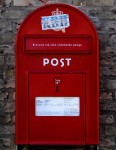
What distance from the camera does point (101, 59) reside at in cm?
406

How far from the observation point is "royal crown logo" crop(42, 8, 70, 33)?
3539mm

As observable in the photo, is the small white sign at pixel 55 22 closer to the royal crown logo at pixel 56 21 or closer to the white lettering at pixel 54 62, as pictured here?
the royal crown logo at pixel 56 21

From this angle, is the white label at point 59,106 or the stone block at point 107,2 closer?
the white label at point 59,106

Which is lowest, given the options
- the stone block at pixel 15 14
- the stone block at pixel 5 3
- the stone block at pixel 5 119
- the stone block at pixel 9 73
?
the stone block at pixel 5 119

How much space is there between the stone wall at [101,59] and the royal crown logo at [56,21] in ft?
1.72

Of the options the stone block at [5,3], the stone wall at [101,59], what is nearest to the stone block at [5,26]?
the stone wall at [101,59]

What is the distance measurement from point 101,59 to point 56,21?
741 millimetres

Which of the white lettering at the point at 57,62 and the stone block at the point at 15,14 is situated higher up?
the stone block at the point at 15,14

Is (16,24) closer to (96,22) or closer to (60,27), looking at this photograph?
(60,27)

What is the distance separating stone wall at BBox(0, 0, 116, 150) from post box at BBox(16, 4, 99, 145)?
22.0 inches

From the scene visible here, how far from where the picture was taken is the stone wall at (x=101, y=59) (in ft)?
13.2

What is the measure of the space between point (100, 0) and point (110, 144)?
57.9 inches

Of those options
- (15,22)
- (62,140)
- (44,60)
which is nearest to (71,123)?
(62,140)

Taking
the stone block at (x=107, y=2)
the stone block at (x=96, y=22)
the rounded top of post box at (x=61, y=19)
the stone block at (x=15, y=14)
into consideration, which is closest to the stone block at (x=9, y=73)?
the stone block at (x=15, y=14)
